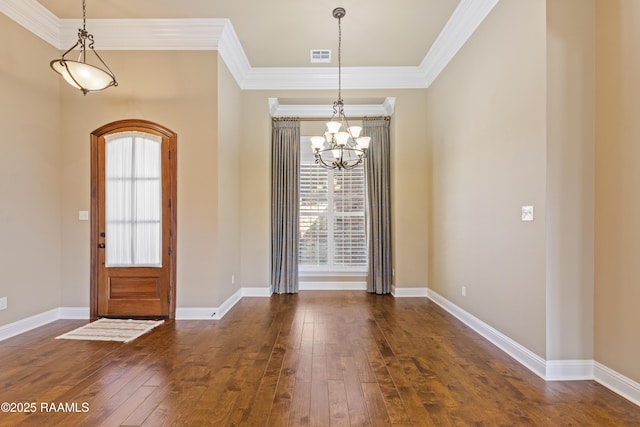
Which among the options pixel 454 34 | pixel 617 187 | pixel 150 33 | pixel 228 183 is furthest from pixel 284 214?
pixel 617 187

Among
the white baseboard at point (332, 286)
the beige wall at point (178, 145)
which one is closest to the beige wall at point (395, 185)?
A: the white baseboard at point (332, 286)

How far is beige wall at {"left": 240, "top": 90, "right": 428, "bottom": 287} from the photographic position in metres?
5.54

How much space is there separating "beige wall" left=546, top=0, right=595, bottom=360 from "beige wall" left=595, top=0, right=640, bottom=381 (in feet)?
0.19

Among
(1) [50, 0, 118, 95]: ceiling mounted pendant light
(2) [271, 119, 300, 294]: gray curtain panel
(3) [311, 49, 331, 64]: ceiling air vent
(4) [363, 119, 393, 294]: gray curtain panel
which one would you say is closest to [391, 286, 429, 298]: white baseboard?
(4) [363, 119, 393, 294]: gray curtain panel

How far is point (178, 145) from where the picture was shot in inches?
170

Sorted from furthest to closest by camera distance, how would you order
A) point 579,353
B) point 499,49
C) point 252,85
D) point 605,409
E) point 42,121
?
point 252,85, point 42,121, point 499,49, point 579,353, point 605,409

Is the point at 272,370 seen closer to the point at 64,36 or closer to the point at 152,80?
the point at 152,80

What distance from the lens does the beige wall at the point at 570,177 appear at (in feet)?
8.68

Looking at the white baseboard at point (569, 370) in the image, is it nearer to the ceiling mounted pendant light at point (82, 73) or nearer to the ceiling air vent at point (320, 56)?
the ceiling air vent at point (320, 56)

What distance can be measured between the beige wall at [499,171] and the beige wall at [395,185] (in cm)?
76

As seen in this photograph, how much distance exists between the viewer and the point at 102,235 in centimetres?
433

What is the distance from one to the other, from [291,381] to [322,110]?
A: 465 cm

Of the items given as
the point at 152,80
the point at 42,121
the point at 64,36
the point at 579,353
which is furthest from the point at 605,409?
the point at 64,36

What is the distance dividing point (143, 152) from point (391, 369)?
12.7ft
